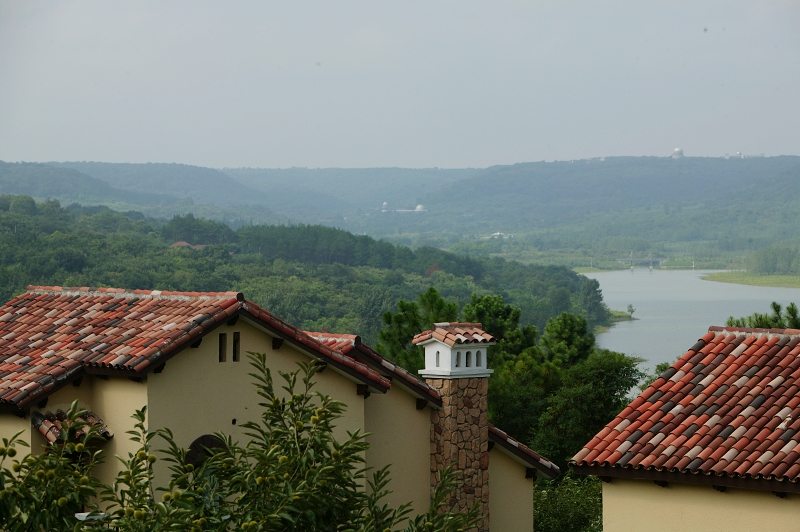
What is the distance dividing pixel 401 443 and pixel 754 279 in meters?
157

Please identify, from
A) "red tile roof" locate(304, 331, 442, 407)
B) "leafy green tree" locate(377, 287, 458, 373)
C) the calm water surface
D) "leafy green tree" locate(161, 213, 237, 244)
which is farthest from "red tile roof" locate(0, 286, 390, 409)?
"leafy green tree" locate(161, 213, 237, 244)

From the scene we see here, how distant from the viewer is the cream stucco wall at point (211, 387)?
11570 mm

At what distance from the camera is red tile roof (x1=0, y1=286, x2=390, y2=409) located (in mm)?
11414

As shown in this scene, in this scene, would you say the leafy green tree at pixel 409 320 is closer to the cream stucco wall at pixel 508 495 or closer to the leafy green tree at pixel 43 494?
the cream stucco wall at pixel 508 495

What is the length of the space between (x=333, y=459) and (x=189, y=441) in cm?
450

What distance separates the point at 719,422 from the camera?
35.9ft

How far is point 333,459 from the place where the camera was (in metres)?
7.66

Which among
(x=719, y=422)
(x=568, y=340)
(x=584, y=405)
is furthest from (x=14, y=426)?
(x=568, y=340)

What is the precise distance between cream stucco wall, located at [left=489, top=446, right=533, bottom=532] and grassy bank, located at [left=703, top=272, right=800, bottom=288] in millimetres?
145807

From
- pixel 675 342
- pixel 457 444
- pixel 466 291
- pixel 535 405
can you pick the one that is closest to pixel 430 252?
pixel 466 291

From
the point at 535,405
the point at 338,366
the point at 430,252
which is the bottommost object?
the point at 535,405

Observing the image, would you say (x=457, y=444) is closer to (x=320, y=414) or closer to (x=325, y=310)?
(x=320, y=414)

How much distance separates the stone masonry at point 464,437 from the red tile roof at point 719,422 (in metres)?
3.46

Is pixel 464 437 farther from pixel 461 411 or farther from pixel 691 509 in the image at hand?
pixel 691 509
